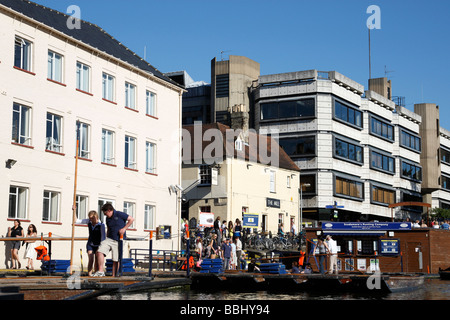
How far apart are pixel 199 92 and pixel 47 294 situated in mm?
60862

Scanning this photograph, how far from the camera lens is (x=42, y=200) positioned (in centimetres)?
3247

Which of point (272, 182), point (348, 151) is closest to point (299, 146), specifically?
point (348, 151)

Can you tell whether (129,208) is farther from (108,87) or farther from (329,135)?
(329,135)

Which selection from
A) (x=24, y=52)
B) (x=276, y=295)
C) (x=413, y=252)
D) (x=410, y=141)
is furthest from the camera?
(x=410, y=141)

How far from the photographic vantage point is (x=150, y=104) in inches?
1662

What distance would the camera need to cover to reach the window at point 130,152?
130ft

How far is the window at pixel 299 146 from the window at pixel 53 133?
33956mm

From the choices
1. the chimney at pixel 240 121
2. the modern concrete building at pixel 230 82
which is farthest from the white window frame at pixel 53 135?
the modern concrete building at pixel 230 82

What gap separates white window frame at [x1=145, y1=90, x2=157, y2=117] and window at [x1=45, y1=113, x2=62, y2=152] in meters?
8.23

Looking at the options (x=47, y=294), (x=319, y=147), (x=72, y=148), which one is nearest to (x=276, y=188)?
(x=319, y=147)

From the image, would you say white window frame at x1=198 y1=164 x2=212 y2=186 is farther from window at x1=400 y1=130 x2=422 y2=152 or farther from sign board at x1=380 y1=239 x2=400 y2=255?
window at x1=400 y1=130 x2=422 y2=152

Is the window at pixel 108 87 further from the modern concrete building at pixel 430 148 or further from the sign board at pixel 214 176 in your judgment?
the modern concrete building at pixel 430 148

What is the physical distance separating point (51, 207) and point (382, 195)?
48539 millimetres

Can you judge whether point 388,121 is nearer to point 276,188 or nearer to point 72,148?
point 276,188
